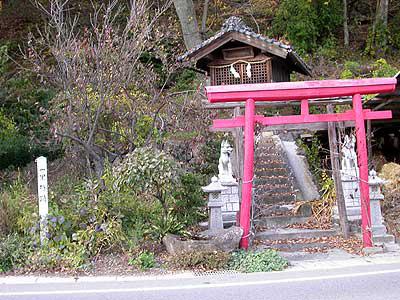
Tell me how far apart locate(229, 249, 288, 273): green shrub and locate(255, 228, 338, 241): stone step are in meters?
1.43

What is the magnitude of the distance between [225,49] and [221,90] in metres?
6.08

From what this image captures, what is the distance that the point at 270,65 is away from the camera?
1510 centimetres

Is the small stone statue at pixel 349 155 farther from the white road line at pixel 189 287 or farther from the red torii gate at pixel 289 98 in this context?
the white road line at pixel 189 287

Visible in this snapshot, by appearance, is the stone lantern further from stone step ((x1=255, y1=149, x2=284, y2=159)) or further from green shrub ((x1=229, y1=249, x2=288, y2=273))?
stone step ((x1=255, y1=149, x2=284, y2=159))

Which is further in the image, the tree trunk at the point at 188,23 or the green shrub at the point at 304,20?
the green shrub at the point at 304,20

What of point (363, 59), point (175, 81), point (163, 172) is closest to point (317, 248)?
point (163, 172)

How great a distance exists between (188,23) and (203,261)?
15475 mm

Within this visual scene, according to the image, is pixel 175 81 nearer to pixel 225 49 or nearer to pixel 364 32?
pixel 225 49

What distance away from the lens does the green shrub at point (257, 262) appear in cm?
855

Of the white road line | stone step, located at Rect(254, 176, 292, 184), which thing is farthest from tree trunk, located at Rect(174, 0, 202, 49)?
the white road line

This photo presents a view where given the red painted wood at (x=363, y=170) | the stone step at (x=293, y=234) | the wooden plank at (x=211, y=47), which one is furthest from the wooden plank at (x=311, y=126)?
the wooden plank at (x=211, y=47)

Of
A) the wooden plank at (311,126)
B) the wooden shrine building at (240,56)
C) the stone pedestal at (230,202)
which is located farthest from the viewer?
→ the wooden shrine building at (240,56)

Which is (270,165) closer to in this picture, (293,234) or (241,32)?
(293,234)

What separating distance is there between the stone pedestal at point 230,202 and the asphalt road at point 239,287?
3003 millimetres
